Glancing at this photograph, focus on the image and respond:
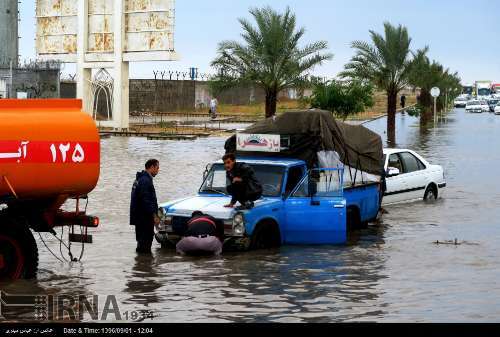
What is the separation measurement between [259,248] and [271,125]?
340 centimetres

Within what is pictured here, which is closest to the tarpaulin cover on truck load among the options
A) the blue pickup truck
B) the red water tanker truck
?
the blue pickup truck

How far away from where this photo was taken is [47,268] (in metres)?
16.2

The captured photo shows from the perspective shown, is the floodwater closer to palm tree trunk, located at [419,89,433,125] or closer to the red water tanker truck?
the red water tanker truck

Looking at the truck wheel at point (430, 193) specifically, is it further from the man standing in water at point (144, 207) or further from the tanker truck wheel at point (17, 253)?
the tanker truck wheel at point (17, 253)

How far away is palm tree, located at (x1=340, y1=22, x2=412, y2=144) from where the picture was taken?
55781 mm

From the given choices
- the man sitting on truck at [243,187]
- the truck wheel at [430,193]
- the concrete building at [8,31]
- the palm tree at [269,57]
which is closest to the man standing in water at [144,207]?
the man sitting on truck at [243,187]

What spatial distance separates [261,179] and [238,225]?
162 centimetres

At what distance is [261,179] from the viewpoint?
60.6ft

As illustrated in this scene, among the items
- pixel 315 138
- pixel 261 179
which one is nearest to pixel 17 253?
pixel 261 179

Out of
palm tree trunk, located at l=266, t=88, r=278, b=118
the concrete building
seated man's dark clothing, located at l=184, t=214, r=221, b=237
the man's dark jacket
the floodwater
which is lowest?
the floodwater

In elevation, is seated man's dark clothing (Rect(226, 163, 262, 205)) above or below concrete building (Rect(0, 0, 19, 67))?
below

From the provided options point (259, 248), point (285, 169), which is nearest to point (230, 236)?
point (259, 248)

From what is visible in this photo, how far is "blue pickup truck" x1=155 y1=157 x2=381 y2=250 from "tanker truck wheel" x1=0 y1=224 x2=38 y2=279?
300cm
